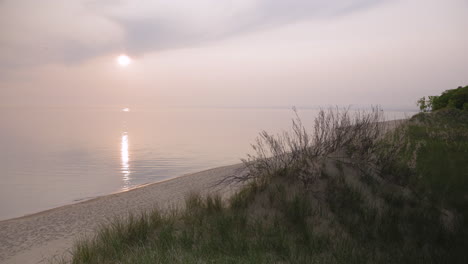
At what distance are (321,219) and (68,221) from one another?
9.04 meters

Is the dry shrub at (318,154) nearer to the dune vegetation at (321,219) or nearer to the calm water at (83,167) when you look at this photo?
the dune vegetation at (321,219)

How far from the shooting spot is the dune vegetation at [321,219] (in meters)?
5.09

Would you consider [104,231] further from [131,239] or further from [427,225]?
[427,225]

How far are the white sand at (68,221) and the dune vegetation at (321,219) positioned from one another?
1.08 meters

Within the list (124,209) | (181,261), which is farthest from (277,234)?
(124,209)

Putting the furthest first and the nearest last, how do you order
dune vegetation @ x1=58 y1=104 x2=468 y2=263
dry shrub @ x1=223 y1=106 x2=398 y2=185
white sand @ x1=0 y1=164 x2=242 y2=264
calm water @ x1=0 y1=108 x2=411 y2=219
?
1. calm water @ x1=0 y1=108 x2=411 y2=219
2. white sand @ x1=0 y1=164 x2=242 y2=264
3. dry shrub @ x1=223 y1=106 x2=398 y2=185
4. dune vegetation @ x1=58 y1=104 x2=468 y2=263

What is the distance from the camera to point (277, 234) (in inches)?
223

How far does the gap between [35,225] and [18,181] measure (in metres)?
10.6

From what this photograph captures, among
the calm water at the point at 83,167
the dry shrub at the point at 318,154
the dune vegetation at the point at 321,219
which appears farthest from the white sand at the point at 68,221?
the calm water at the point at 83,167

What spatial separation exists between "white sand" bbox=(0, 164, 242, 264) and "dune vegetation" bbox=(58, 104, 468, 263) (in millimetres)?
1078

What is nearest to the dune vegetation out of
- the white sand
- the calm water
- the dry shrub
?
the dry shrub

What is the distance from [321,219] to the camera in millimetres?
6449

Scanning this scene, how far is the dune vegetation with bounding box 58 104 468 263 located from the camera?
200 inches

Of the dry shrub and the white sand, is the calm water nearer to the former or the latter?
the white sand
